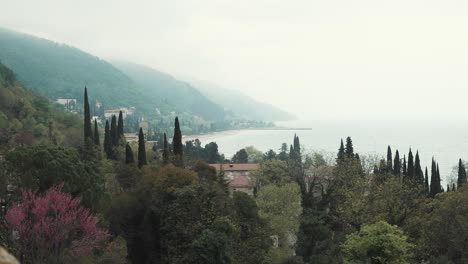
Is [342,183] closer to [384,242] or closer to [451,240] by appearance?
[451,240]

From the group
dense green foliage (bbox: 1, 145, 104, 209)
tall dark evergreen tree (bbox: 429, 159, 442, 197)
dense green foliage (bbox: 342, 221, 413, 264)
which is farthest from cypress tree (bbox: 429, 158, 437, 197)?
dense green foliage (bbox: 1, 145, 104, 209)

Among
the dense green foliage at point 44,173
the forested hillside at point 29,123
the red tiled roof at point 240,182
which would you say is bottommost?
the red tiled roof at point 240,182

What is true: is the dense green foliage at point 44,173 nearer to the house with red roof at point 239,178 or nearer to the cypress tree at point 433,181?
the house with red roof at point 239,178

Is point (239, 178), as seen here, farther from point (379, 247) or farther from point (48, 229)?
point (48, 229)

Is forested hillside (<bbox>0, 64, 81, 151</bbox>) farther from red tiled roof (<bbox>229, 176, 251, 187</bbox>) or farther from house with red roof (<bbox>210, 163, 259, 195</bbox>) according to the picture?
red tiled roof (<bbox>229, 176, 251, 187</bbox>)

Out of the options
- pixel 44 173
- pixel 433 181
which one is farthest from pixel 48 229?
pixel 433 181

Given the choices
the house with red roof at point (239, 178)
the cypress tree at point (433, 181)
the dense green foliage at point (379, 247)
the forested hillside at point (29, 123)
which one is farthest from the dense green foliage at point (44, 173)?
the cypress tree at point (433, 181)
